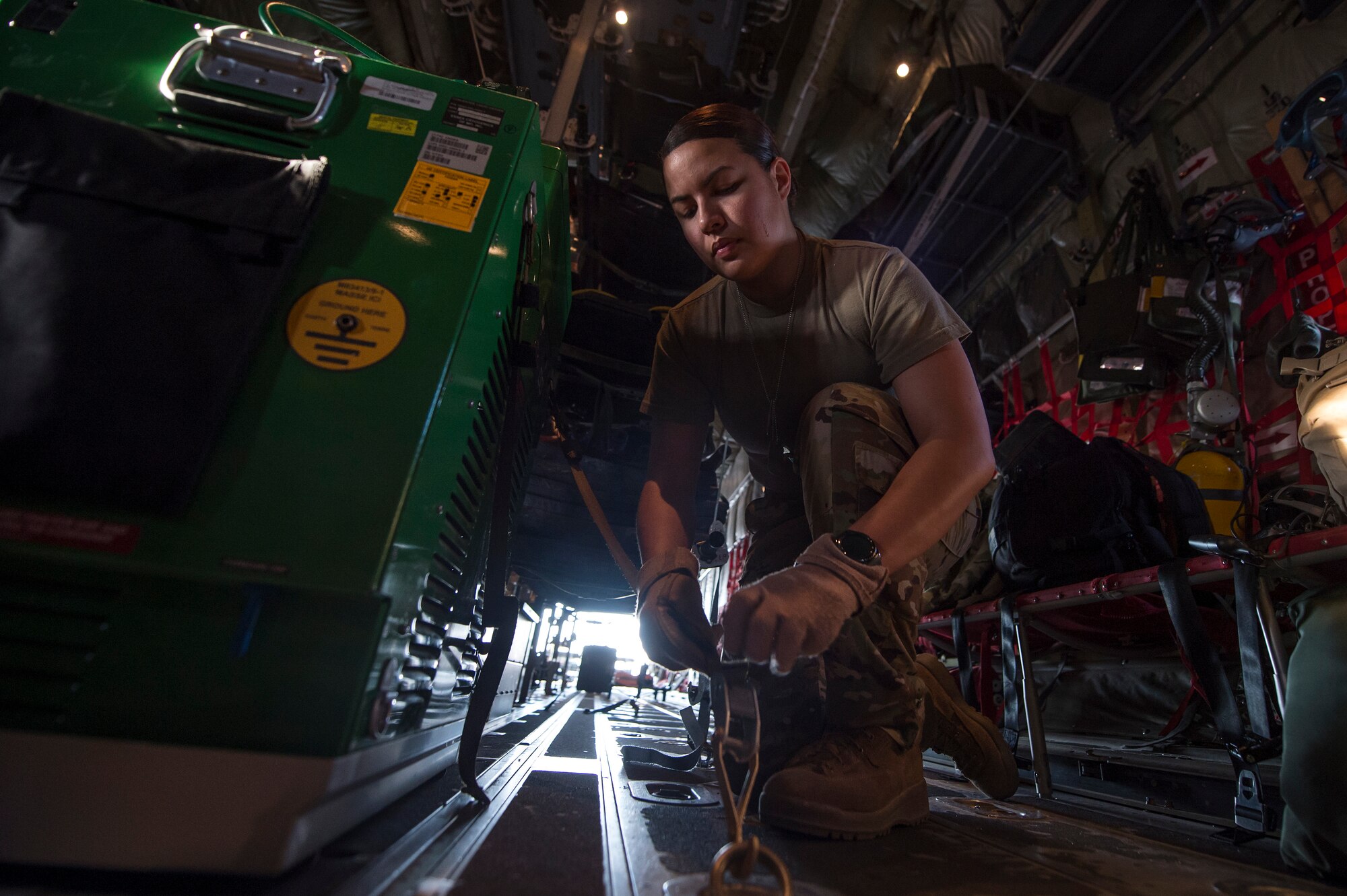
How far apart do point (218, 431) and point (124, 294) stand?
0.15m

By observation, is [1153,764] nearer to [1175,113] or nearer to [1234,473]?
[1234,473]

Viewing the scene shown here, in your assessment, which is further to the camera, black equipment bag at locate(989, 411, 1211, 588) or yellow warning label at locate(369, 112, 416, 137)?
black equipment bag at locate(989, 411, 1211, 588)

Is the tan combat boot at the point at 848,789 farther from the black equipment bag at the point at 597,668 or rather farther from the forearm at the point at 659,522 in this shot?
the black equipment bag at the point at 597,668

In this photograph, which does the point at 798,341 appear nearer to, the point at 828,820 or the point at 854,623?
the point at 854,623

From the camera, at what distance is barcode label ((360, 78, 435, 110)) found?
771 millimetres

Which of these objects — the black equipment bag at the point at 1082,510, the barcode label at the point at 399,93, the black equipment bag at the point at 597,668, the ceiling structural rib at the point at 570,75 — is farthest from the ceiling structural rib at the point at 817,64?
the black equipment bag at the point at 597,668

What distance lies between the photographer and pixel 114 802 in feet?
1.40

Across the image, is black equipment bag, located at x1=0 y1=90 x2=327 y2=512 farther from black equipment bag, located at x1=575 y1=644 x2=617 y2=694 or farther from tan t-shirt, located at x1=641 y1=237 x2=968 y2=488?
black equipment bag, located at x1=575 y1=644 x2=617 y2=694


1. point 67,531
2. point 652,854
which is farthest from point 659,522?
point 67,531

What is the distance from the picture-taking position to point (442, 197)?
0.72 m

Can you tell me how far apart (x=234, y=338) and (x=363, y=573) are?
0.87 feet

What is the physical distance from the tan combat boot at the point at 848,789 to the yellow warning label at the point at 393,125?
97cm

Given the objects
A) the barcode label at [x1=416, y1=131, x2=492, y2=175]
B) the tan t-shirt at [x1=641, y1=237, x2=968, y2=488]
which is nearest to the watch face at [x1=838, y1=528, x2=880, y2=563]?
the tan t-shirt at [x1=641, y1=237, x2=968, y2=488]

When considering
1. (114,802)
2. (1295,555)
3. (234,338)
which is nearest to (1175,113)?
(1295,555)
